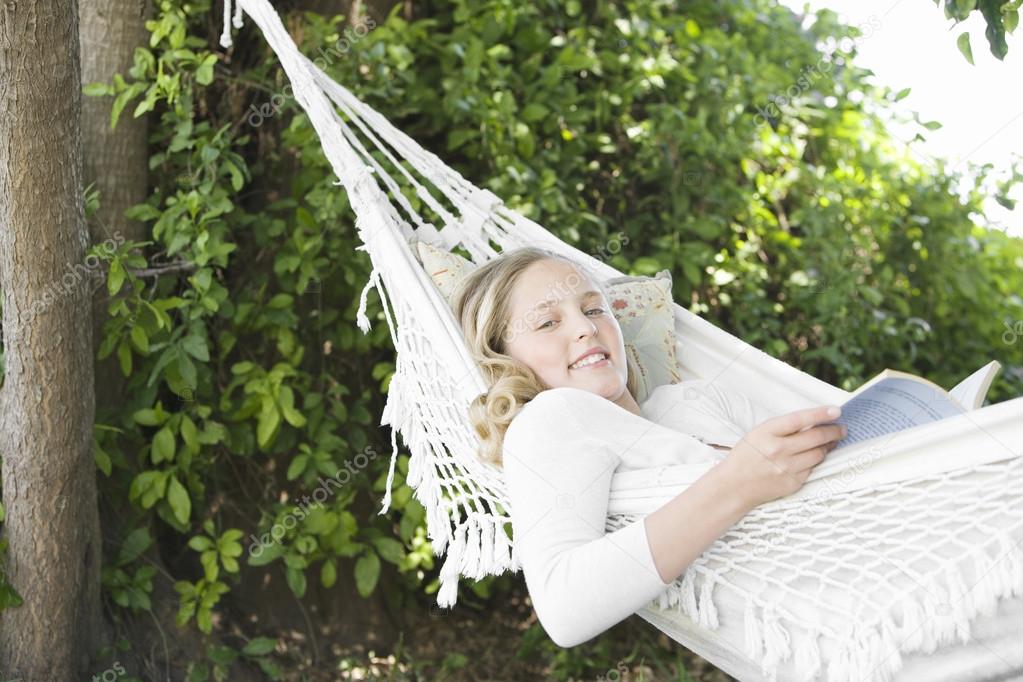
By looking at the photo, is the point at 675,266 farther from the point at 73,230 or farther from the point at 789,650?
the point at 789,650

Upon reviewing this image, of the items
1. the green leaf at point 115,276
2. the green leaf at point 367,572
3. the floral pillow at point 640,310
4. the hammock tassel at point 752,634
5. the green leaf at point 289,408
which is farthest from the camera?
the green leaf at point 367,572

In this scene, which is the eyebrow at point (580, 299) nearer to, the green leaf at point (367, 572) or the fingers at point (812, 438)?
the fingers at point (812, 438)

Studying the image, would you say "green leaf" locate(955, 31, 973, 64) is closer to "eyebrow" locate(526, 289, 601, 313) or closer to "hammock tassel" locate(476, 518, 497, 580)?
"eyebrow" locate(526, 289, 601, 313)

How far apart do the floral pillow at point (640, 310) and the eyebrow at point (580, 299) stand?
0.26 metres

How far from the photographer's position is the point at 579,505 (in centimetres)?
139

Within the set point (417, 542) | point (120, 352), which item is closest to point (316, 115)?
point (120, 352)

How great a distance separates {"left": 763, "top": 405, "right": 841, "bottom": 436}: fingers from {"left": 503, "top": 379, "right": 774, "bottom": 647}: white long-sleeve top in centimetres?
20

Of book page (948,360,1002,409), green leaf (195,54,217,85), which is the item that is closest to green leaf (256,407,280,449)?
green leaf (195,54,217,85)

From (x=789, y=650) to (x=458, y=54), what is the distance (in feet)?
6.25

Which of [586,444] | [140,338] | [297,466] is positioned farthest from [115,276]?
[586,444]

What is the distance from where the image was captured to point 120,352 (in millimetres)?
2396

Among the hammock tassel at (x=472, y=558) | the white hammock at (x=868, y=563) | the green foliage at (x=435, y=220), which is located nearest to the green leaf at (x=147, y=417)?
the green foliage at (x=435, y=220)

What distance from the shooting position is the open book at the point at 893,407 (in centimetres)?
134

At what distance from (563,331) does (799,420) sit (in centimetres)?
48
